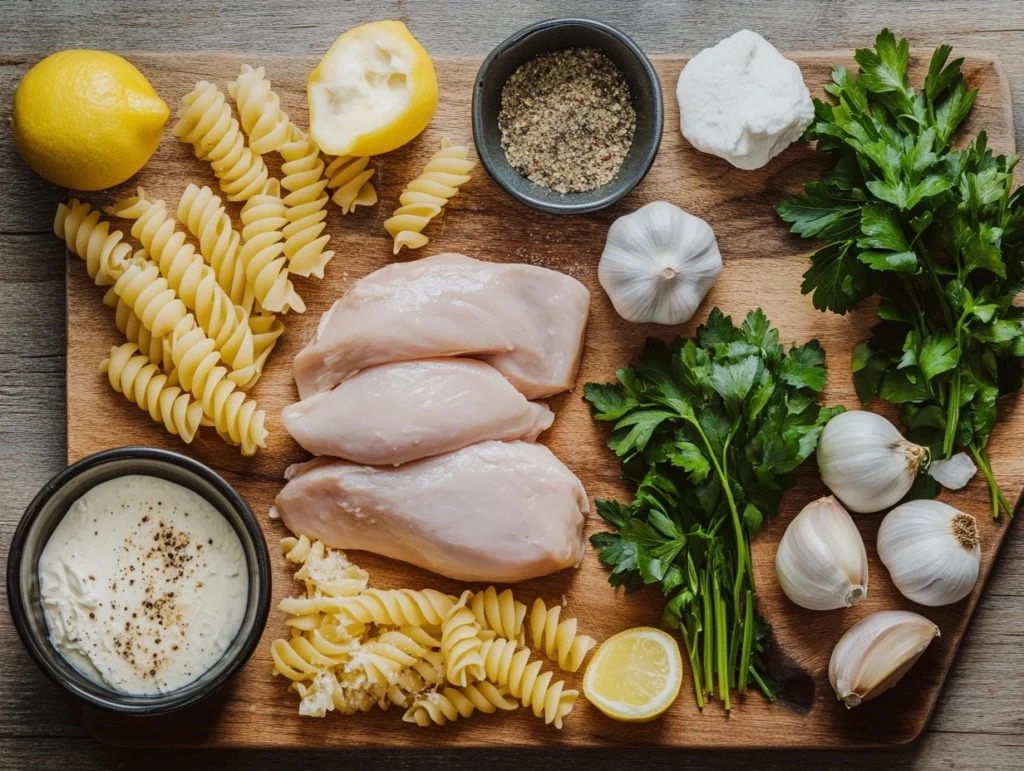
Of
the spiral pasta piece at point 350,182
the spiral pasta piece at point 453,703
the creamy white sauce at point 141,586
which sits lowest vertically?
the spiral pasta piece at point 453,703

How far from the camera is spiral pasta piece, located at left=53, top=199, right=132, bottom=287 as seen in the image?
2551 millimetres

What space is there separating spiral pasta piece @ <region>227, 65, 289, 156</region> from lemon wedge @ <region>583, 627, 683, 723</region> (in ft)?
5.26

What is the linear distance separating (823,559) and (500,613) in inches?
33.5

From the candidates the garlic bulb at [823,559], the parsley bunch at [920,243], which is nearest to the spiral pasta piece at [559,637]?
→ the garlic bulb at [823,559]

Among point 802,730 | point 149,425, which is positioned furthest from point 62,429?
point 802,730

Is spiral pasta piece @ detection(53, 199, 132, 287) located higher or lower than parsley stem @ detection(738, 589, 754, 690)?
higher

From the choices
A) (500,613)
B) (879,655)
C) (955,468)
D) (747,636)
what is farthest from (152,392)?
(955,468)

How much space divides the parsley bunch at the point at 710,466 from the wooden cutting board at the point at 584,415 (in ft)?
0.28

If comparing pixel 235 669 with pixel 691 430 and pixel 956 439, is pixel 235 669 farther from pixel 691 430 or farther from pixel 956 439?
pixel 956 439

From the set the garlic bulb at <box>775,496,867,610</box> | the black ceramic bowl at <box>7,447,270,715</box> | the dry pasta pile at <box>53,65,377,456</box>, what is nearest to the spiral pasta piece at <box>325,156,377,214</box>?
the dry pasta pile at <box>53,65,377,456</box>

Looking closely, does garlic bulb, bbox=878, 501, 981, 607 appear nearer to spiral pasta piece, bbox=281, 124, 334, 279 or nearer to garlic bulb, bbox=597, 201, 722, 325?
garlic bulb, bbox=597, 201, 722, 325

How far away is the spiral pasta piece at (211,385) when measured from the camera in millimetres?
2508

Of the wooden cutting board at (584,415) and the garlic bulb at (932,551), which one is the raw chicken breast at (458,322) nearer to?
the wooden cutting board at (584,415)

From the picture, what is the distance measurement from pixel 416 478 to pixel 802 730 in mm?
1242
